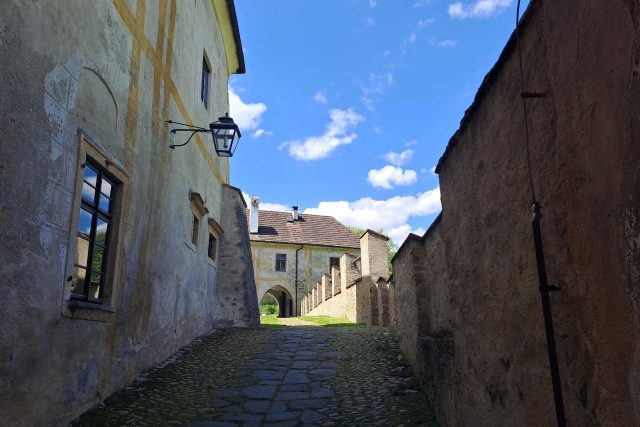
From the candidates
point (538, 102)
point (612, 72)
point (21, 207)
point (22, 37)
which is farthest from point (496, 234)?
point (22, 37)

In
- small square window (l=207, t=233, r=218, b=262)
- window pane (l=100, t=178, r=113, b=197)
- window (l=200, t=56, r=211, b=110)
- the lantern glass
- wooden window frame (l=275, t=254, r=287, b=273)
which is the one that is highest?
window (l=200, t=56, r=211, b=110)

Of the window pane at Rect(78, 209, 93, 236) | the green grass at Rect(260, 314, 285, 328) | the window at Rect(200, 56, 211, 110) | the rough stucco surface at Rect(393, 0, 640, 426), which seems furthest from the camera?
the green grass at Rect(260, 314, 285, 328)

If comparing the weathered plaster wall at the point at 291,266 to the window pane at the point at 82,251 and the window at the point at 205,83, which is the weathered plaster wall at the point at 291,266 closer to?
the window at the point at 205,83

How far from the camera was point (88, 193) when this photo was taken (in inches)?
233

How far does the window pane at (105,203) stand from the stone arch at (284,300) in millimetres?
31138

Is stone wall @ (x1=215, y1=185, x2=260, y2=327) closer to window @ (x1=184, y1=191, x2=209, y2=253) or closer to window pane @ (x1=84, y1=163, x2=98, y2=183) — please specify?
window @ (x1=184, y1=191, x2=209, y2=253)

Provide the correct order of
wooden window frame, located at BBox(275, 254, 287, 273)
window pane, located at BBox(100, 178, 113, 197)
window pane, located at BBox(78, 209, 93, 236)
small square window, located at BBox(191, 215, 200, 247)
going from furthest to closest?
1. wooden window frame, located at BBox(275, 254, 287, 273)
2. small square window, located at BBox(191, 215, 200, 247)
3. window pane, located at BBox(100, 178, 113, 197)
4. window pane, located at BBox(78, 209, 93, 236)

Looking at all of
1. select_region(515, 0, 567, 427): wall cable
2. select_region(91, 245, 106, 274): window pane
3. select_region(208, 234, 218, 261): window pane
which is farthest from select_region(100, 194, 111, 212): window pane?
select_region(208, 234, 218, 261): window pane

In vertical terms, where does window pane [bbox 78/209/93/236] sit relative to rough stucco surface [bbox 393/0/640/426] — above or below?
above

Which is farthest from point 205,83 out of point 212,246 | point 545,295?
point 545,295

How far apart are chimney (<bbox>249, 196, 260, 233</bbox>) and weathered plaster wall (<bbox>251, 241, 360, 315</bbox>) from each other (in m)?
1.44

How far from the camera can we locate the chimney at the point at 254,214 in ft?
127

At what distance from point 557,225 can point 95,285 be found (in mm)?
5454

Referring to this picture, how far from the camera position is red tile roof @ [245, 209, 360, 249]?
39156mm
